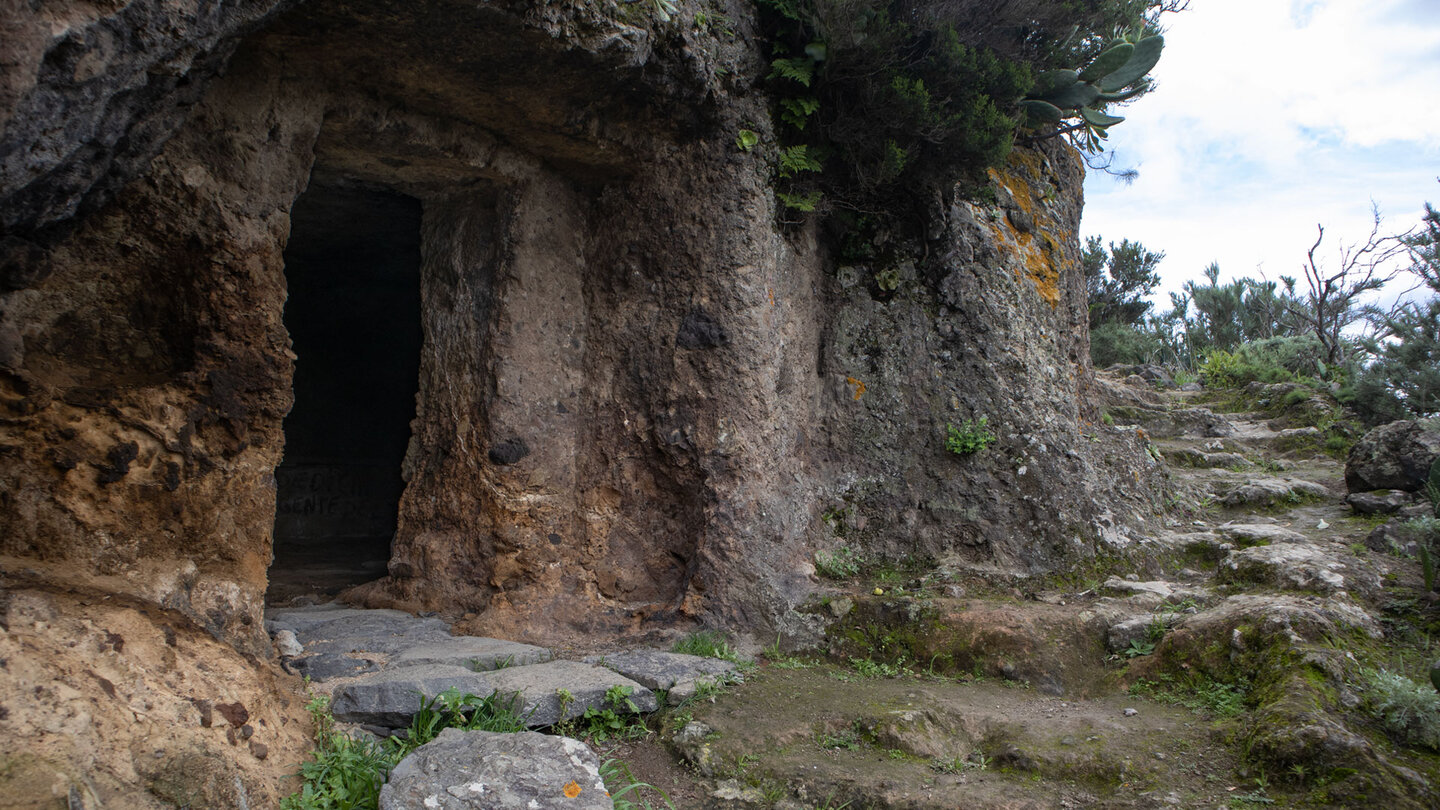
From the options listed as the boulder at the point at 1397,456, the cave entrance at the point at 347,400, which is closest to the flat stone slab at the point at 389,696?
the cave entrance at the point at 347,400

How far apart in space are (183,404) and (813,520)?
343cm

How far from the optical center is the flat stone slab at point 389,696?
3527 millimetres

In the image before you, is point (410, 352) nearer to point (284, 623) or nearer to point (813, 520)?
point (284, 623)

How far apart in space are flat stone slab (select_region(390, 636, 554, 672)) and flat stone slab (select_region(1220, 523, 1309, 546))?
13.7 feet

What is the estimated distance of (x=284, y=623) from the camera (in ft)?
15.1

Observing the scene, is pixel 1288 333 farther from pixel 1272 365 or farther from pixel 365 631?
pixel 365 631

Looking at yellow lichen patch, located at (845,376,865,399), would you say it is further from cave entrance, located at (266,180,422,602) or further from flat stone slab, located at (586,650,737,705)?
cave entrance, located at (266,180,422,602)

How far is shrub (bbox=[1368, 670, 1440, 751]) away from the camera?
308 cm

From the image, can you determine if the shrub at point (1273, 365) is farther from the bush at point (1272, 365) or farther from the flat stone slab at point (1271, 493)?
the flat stone slab at point (1271, 493)

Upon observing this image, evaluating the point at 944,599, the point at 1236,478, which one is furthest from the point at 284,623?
the point at 1236,478

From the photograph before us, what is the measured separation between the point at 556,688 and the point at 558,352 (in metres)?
2.16

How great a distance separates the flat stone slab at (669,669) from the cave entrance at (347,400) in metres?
4.29

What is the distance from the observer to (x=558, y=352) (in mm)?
5188

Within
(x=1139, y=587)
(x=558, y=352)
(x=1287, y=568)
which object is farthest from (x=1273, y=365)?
(x=558, y=352)
